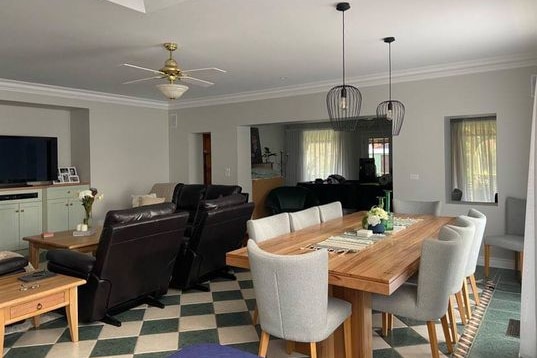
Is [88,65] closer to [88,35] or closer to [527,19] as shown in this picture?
[88,35]

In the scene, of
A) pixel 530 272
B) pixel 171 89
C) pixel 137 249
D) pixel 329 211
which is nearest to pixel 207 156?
pixel 171 89

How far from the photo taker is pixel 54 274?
125 inches

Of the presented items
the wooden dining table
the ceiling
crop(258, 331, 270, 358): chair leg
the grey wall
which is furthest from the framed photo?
crop(258, 331, 270, 358): chair leg

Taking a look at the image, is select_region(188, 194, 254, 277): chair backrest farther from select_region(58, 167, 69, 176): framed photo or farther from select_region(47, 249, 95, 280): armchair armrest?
select_region(58, 167, 69, 176): framed photo

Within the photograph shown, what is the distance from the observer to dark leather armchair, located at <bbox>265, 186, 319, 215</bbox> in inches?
302

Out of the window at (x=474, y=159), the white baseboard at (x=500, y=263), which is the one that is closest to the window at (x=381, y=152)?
the window at (x=474, y=159)

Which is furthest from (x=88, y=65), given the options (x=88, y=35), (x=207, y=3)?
(x=207, y=3)

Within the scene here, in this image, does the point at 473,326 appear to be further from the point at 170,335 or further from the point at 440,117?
the point at 440,117

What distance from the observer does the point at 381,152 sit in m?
10.6

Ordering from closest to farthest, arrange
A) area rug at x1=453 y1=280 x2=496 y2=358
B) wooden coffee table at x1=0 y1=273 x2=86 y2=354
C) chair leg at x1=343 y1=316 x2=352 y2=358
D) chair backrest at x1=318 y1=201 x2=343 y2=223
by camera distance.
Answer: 1. chair leg at x1=343 y1=316 x2=352 y2=358
2. wooden coffee table at x1=0 y1=273 x2=86 y2=354
3. area rug at x1=453 y1=280 x2=496 y2=358
4. chair backrest at x1=318 y1=201 x2=343 y2=223

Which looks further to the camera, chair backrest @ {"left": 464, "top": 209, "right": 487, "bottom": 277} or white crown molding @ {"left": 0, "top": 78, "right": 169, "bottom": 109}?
white crown molding @ {"left": 0, "top": 78, "right": 169, "bottom": 109}

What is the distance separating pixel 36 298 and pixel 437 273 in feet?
8.80

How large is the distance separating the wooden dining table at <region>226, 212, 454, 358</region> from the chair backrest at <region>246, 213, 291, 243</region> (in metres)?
0.08

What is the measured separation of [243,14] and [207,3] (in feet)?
1.14
